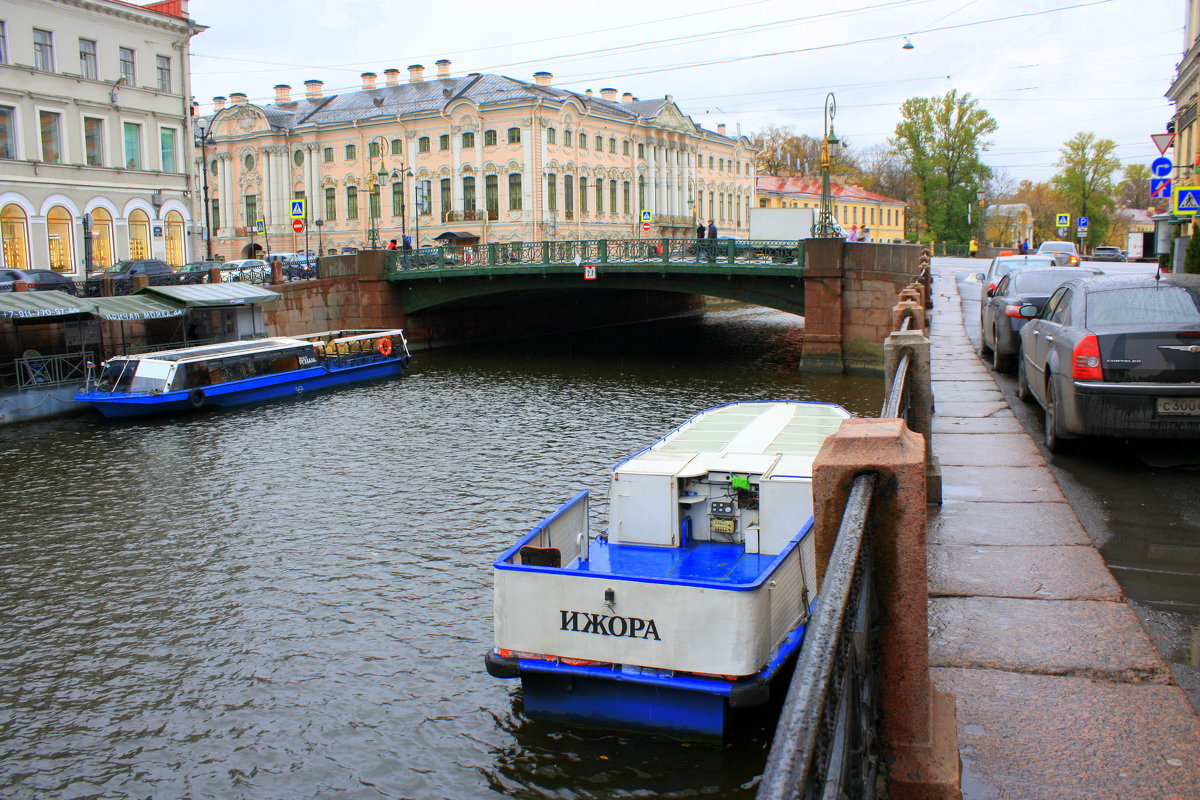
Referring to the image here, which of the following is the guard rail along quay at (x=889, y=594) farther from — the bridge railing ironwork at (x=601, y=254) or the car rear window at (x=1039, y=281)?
the bridge railing ironwork at (x=601, y=254)

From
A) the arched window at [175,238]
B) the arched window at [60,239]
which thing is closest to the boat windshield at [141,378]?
the arched window at [60,239]

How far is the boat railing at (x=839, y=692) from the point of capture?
6.33 feet

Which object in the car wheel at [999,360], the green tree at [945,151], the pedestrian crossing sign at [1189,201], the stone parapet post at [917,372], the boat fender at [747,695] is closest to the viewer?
the stone parapet post at [917,372]

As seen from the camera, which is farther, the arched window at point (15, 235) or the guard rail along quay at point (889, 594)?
the arched window at point (15, 235)

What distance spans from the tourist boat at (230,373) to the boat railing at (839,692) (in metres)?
27.8

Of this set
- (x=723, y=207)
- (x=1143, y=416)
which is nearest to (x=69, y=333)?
(x=1143, y=416)

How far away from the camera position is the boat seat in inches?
366

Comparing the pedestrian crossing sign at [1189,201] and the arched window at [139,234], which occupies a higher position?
the arched window at [139,234]

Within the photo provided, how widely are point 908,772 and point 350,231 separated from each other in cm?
7158

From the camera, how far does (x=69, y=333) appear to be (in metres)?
32.2

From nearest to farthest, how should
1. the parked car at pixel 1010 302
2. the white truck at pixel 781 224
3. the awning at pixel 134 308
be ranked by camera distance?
the parked car at pixel 1010 302 < the awning at pixel 134 308 < the white truck at pixel 781 224

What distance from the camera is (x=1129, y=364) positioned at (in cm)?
880

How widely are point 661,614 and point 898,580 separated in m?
5.45

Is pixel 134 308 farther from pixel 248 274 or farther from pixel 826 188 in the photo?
pixel 826 188
